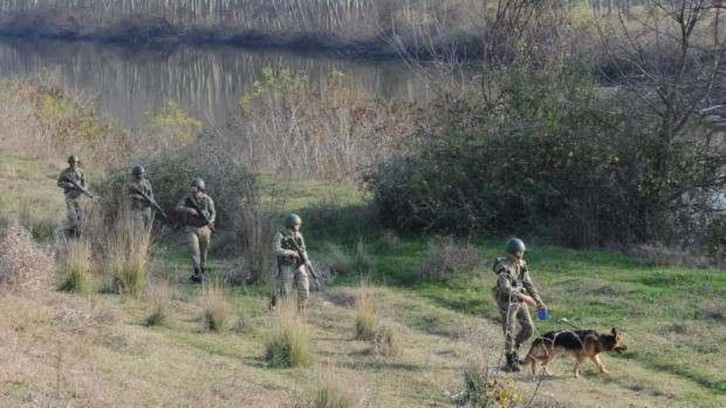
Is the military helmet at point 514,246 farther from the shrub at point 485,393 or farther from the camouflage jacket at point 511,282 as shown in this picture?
the shrub at point 485,393

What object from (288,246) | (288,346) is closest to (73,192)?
(288,246)

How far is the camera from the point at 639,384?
10188 mm

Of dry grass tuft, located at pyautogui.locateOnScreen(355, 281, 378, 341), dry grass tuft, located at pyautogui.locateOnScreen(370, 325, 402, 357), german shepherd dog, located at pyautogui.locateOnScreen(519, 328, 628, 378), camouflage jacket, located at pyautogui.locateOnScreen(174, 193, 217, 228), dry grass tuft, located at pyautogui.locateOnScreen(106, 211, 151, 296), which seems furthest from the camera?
camouflage jacket, located at pyautogui.locateOnScreen(174, 193, 217, 228)

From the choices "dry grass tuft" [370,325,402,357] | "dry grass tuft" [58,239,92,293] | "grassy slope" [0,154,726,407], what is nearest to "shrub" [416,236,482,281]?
"grassy slope" [0,154,726,407]

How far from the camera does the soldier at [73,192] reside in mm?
16062

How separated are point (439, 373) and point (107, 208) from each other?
29.7ft

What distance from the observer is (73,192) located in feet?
53.2

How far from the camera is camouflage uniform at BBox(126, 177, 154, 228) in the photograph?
51.9 feet

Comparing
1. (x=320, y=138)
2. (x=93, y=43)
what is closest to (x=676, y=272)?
(x=320, y=138)

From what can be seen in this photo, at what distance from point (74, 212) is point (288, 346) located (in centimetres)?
747

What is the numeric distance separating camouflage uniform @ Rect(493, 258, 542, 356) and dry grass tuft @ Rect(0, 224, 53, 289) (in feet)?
16.9

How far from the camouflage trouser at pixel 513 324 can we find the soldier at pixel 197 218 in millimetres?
5627

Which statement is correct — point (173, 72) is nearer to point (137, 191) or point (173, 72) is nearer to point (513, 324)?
point (137, 191)

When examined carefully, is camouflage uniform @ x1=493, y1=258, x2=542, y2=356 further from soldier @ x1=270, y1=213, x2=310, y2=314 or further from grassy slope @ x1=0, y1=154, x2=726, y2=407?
soldier @ x1=270, y1=213, x2=310, y2=314
